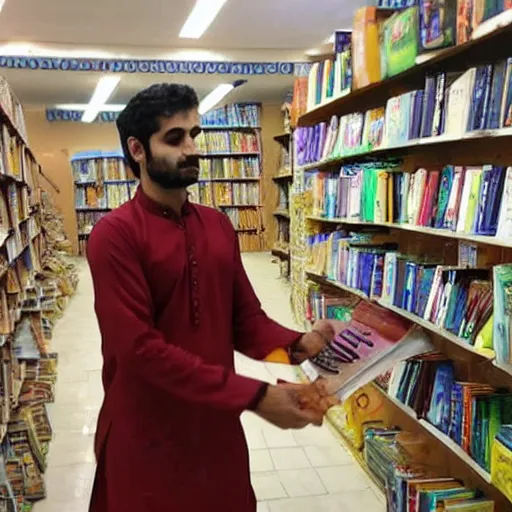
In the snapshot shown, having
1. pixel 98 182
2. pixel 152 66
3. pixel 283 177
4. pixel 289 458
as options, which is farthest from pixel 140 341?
pixel 98 182

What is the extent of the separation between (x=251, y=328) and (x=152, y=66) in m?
5.98

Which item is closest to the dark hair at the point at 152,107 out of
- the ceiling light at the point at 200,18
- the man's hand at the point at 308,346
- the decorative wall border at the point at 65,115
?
the man's hand at the point at 308,346

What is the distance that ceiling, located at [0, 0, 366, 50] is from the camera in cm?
535

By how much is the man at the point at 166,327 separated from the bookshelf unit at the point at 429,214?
0.81m

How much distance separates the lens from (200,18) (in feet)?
18.9

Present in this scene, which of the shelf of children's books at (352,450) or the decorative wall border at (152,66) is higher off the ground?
the decorative wall border at (152,66)

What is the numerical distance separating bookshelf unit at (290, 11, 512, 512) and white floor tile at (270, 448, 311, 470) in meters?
0.27

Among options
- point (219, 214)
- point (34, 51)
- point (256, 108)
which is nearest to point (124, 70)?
point (34, 51)

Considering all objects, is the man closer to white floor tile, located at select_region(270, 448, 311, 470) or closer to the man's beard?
the man's beard

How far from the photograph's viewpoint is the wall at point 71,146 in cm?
1052

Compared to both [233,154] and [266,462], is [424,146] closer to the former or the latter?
[266,462]

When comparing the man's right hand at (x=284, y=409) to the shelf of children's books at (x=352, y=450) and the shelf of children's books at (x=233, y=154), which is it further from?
the shelf of children's books at (x=233, y=154)

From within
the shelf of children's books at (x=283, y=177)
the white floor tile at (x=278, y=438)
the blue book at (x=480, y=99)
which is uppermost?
the blue book at (x=480, y=99)

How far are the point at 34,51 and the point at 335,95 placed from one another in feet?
14.7
